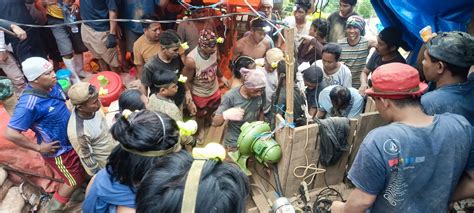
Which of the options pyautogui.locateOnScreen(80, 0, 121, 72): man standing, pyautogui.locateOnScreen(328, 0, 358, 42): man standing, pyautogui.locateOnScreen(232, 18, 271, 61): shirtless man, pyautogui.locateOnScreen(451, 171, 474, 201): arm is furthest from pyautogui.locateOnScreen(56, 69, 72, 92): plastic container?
pyautogui.locateOnScreen(451, 171, 474, 201): arm

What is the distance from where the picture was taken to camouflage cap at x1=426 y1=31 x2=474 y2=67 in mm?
2413

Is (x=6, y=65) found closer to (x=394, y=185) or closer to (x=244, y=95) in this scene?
(x=244, y=95)

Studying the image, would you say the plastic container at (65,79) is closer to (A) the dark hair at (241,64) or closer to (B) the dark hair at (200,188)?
(A) the dark hair at (241,64)

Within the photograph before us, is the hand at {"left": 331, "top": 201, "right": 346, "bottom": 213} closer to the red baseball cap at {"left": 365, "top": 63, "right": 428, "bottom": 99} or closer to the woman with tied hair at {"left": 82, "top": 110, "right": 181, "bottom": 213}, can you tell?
the red baseball cap at {"left": 365, "top": 63, "right": 428, "bottom": 99}

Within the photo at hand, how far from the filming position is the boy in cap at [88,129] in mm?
2979

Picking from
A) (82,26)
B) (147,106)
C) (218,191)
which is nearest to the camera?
(218,191)

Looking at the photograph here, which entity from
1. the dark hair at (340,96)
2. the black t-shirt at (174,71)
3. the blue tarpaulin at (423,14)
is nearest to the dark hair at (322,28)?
the blue tarpaulin at (423,14)

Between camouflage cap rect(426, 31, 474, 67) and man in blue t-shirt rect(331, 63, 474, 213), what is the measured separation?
663 millimetres

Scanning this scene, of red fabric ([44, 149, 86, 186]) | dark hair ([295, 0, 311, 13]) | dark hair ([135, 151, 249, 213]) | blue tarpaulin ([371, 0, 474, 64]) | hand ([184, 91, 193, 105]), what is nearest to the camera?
dark hair ([135, 151, 249, 213])

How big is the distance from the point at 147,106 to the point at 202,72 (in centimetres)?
118

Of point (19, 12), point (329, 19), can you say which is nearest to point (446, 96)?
point (329, 19)

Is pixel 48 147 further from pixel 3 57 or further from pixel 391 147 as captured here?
pixel 391 147

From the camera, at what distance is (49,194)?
370 centimetres

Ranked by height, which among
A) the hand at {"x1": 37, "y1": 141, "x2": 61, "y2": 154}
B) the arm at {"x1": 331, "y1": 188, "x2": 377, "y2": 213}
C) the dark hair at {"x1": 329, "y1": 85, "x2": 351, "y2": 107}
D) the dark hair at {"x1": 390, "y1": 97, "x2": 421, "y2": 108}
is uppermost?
the dark hair at {"x1": 390, "y1": 97, "x2": 421, "y2": 108}
